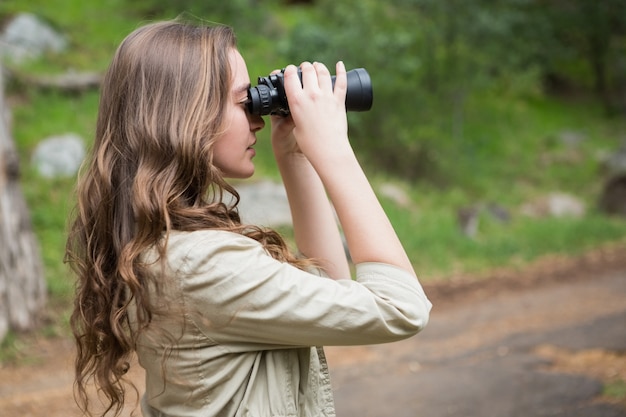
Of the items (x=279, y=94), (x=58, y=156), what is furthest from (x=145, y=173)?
(x=58, y=156)

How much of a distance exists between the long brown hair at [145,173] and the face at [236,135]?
2cm

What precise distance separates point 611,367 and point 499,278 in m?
2.77

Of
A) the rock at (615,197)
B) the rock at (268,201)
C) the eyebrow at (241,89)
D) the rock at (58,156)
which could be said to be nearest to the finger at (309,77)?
the eyebrow at (241,89)

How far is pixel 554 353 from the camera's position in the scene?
17.5 ft

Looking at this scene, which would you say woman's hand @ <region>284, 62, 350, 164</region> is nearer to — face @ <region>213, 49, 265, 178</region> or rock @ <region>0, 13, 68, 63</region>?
face @ <region>213, 49, 265, 178</region>

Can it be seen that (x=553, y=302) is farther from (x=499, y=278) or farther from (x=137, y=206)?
(x=137, y=206)

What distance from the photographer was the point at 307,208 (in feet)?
6.25

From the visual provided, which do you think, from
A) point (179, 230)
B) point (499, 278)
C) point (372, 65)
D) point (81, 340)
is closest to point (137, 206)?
point (179, 230)

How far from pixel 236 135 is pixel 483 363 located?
399cm

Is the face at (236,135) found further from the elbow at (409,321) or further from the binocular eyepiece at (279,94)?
the elbow at (409,321)

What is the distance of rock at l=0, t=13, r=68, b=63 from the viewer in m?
10.9

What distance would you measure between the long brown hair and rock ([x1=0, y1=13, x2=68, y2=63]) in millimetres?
9821

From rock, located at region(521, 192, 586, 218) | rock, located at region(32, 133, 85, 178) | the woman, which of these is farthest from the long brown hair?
rock, located at region(521, 192, 586, 218)

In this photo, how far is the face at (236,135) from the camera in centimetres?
161
